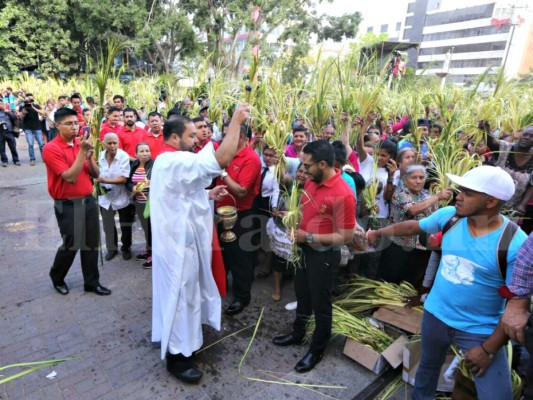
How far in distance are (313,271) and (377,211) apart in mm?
1475

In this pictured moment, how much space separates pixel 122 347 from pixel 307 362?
1654 mm

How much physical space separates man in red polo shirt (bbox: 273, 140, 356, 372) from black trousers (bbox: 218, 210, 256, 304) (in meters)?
0.94

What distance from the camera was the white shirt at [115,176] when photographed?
4.37 metres

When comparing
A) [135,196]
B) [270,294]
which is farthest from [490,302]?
[135,196]

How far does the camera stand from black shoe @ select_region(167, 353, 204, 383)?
2701mm

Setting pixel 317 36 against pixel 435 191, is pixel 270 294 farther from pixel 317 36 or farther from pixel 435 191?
pixel 317 36

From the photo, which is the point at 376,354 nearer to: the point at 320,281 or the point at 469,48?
the point at 320,281

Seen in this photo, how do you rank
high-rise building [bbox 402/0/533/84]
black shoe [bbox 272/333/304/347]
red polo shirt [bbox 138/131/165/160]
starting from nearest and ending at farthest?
1. black shoe [bbox 272/333/304/347]
2. red polo shirt [bbox 138/131/165/160]
3. high-rise building [bbox 402/0/533/84]

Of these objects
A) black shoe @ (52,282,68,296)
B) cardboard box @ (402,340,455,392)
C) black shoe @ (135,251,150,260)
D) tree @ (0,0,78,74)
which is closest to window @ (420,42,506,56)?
tree @ (0,0,78,74)

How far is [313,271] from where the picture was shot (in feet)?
8.79

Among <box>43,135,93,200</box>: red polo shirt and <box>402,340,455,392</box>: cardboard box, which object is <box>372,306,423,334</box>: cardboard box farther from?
<box>43,135,93,200</box>: red polo shirt

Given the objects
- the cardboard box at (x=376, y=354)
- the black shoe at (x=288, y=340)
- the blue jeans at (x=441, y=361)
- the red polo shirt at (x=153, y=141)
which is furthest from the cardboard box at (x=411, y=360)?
the red polo shirt at (x=153, y=141)

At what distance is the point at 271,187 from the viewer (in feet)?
12.8

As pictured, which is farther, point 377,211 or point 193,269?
point 377,211
